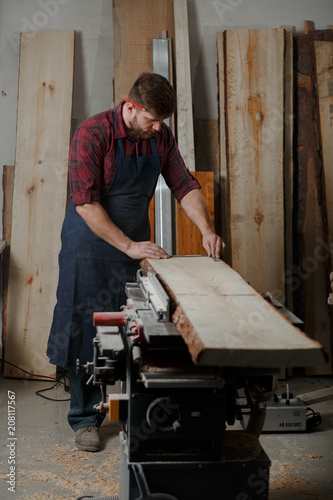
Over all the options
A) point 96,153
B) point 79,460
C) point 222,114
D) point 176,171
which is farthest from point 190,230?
point 79,460

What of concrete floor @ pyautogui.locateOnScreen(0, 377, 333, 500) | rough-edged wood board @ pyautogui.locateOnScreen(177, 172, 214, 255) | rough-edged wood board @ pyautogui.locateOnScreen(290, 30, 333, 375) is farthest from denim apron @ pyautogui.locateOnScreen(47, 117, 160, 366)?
rough-edged wood board @ pyautogui.locateOnScreen(290, 30, 333, 375)

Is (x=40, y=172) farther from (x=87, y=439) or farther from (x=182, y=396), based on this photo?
(x=182, y=396)

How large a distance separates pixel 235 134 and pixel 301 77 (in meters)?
0.59

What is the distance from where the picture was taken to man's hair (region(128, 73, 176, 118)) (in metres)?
2.39

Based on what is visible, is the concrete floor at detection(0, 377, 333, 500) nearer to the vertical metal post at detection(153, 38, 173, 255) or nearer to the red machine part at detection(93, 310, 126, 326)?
the red machine part at detection(93, 310, 126, 326)

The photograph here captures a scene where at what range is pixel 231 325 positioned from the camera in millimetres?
1534

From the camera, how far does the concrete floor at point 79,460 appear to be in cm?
234

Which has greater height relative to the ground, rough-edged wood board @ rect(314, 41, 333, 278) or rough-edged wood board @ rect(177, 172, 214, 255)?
rough-edged wood board @ rect(314, 41, 333, 278)

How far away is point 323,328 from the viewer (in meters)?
3.79

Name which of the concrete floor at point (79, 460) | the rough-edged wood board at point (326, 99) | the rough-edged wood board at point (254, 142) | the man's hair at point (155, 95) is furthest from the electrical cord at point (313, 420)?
the man's hair at point (155, 95)

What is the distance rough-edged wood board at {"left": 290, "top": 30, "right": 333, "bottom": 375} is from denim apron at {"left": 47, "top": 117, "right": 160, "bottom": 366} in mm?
1372

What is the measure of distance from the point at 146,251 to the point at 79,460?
3.32 ft

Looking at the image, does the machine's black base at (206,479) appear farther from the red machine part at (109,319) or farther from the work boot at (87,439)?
the work boot at (87,439)

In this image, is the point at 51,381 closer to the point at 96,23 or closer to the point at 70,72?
the point at 70,72
